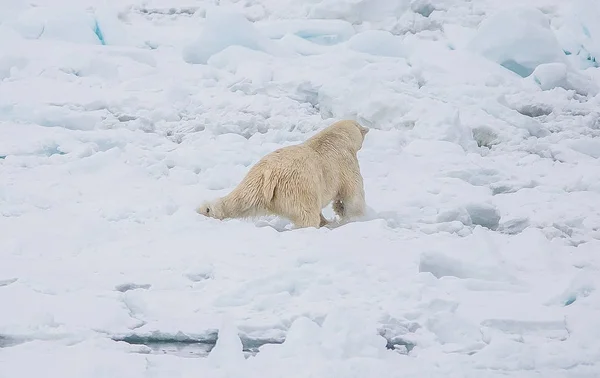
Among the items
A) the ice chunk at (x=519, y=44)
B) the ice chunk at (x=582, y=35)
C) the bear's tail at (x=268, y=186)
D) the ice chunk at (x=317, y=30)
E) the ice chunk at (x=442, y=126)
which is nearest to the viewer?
the bear's tail at (x=268, y=186)

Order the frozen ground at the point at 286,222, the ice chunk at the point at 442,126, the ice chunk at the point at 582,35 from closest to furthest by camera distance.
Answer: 1. the frozen ground at the point at 286,222
2. the ice chunk at the point at 442,126
3. the ice chunk at the point at 582,35

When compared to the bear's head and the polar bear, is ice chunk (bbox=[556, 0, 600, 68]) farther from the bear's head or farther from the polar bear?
the bear's head

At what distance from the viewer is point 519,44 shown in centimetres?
944

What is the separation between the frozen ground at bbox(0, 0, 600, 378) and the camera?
3041mm

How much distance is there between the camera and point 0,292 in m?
3.34

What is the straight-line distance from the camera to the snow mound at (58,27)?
377 inches

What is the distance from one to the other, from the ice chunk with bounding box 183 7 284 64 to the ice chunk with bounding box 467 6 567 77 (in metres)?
2.74

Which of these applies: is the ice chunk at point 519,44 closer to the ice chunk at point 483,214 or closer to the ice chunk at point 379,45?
the ice chunk at point 379,45

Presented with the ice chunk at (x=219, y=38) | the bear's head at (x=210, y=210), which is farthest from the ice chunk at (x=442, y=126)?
the bear's head at (x=210, y=210)

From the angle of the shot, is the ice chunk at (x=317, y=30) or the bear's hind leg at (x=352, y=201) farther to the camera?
the ice chunk at (x=317, y=30)

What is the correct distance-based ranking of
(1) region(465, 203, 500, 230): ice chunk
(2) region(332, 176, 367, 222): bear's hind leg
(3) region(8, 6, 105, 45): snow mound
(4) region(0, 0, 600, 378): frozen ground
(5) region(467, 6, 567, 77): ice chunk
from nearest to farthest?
(4) region(0, 0, 600, 378): frozen ground → (2) region(332, 176, 367, 222): bear's hind leg → (1) region(465, 203, 500, 230): ice chunk → (5) region(467, 6, 567, 77): ice chunk → (3) region(8, 6, 105, 45): snow mound

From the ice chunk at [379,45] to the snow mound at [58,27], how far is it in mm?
3316

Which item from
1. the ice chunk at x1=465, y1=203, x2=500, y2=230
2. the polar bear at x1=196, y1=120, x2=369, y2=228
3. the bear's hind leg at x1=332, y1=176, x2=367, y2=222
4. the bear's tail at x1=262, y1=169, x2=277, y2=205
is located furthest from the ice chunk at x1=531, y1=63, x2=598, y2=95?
the bear's tail at x1=262, y1=169, x2=277, y2=205

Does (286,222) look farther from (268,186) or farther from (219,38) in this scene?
(219,38)
